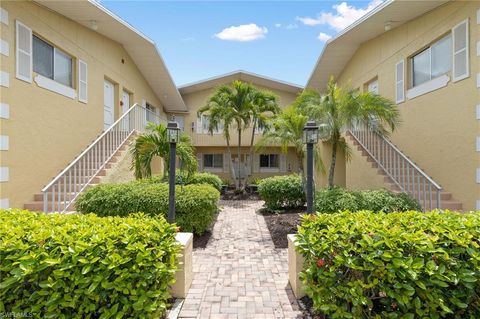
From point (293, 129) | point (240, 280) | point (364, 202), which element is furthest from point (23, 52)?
point (364, 202)

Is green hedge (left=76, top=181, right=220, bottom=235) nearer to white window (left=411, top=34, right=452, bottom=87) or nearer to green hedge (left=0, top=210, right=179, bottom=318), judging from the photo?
green hedge (left=0, top=210, right=179, bottom=318)

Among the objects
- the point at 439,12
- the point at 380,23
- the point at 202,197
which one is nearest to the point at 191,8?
the point at 202,197

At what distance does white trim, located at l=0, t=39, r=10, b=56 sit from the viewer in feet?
20.0

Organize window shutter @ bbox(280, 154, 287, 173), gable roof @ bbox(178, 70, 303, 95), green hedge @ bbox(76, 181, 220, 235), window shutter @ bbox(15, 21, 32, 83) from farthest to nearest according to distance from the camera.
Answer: window shutter @ bbox(280, 154, 287, 173) < gable roof @ bbox(178, 70, 303, 95) < window shutter @ bbox(15, 21, 32, 83) < green hedge @ bbox(76, 181, 220, 235)

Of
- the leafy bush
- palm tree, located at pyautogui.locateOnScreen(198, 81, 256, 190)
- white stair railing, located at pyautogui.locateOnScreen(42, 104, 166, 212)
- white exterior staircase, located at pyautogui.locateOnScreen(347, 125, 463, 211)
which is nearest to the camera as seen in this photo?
white stair railing, located at pyautogui.locateOnScreen(42, 104, 166, 212)

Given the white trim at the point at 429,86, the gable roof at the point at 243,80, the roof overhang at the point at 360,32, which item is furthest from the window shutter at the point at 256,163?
the white trim at the point at 429,86

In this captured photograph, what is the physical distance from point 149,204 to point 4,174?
3.22 m

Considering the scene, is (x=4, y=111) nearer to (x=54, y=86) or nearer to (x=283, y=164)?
(x=54, y=86)

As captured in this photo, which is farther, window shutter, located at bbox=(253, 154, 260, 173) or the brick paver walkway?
window shutter, located at bbox=(253, 154, 260, 173)

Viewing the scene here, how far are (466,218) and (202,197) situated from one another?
4.46 m

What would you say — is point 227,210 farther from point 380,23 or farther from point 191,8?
point 380,23

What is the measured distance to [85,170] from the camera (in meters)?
7.95

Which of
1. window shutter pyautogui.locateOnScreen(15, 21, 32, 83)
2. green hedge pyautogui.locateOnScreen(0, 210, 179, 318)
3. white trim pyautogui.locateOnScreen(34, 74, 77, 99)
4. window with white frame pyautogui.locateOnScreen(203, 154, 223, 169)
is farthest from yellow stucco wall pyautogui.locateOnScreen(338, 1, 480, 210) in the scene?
window with white frame pyautogui.locateOnScreen(203, 154, 223, 169)

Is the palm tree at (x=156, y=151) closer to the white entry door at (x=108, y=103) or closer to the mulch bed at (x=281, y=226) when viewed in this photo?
the mulch bed at (x=281, y=226)
